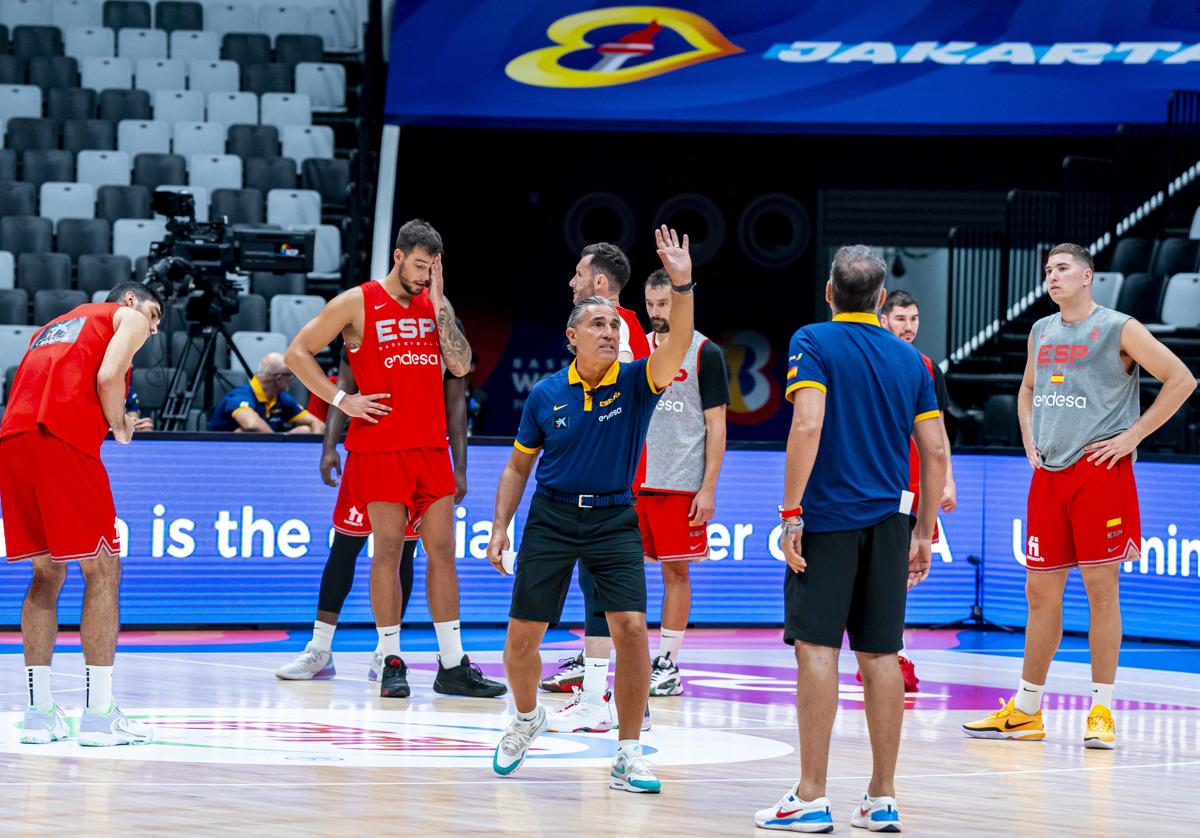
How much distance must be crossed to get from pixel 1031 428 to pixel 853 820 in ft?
9.48

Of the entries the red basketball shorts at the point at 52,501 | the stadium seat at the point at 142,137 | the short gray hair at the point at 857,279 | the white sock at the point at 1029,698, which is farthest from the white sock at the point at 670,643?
the stadium seat at the point at 142,137

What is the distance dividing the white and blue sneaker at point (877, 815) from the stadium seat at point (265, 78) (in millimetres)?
13273

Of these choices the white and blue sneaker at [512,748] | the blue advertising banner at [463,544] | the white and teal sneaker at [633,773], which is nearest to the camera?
the white and teal sneaker at [633,773]

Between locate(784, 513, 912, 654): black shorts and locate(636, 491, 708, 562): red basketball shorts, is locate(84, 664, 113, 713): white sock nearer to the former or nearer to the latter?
locate(636, 491, 708, 562): red basketball shorts

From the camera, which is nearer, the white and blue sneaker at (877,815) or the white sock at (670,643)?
the white and blue sneaker at (877,815)

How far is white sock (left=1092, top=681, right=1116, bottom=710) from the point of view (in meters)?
7.25

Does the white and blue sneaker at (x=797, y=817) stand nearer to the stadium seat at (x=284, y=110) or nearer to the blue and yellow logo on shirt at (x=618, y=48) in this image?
the blue and yellow logo on shirt at (x=618, y=48)

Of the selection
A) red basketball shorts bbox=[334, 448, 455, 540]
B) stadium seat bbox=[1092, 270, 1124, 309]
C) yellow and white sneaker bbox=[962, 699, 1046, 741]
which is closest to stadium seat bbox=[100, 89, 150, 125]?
stadium seat bbox=[1092, 270, 1124, 309]

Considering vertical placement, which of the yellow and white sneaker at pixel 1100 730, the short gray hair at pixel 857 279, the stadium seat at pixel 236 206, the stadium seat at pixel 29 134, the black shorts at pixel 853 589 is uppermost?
the stadium seat at pixel 29 134

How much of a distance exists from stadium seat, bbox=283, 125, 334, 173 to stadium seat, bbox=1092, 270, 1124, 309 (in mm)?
7289

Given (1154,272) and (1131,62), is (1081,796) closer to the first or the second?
(1154,272)

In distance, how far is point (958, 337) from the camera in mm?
16922

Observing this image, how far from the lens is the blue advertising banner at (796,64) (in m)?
16.6

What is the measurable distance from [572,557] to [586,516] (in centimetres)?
16
